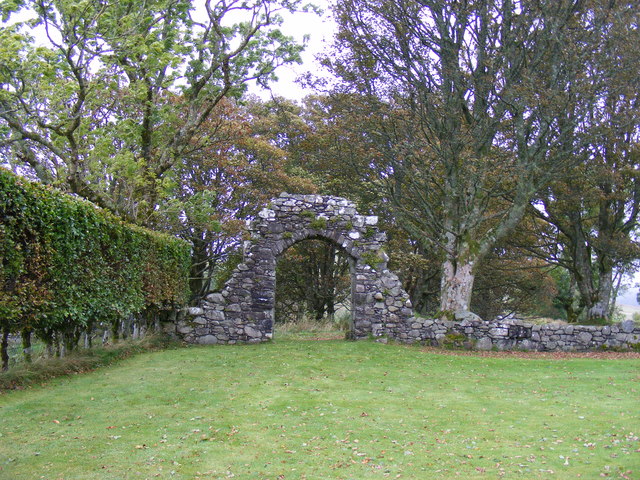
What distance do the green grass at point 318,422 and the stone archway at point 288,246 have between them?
3.34 metres

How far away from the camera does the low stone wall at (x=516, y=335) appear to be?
16719 millimetres

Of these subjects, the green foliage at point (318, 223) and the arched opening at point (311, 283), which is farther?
the arched opening at point (311, 283)

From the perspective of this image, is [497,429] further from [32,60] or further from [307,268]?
[307,268]

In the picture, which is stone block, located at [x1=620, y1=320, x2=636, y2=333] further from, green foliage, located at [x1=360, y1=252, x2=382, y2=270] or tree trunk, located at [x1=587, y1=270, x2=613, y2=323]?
green foliage, located at [x1=360, y1=252, x2=382, y2=270]

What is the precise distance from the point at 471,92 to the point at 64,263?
46.1 ft

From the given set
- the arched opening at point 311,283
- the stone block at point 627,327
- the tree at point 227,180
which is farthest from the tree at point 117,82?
the stone block at point 627,327

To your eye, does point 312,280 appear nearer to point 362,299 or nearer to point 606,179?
point 362,299

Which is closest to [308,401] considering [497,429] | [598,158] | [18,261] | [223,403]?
[223,403]

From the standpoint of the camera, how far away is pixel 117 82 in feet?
51.1

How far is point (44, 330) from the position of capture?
35.2 ft

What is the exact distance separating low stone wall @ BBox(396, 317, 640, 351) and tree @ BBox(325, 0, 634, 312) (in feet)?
3.70

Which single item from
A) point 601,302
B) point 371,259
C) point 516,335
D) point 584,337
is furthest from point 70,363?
point 601,302

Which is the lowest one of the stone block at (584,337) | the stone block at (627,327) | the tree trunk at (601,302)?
the stone block at (584,337)

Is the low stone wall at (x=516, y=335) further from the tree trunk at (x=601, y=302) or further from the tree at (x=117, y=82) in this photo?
the tree at (x=117, y=82)
